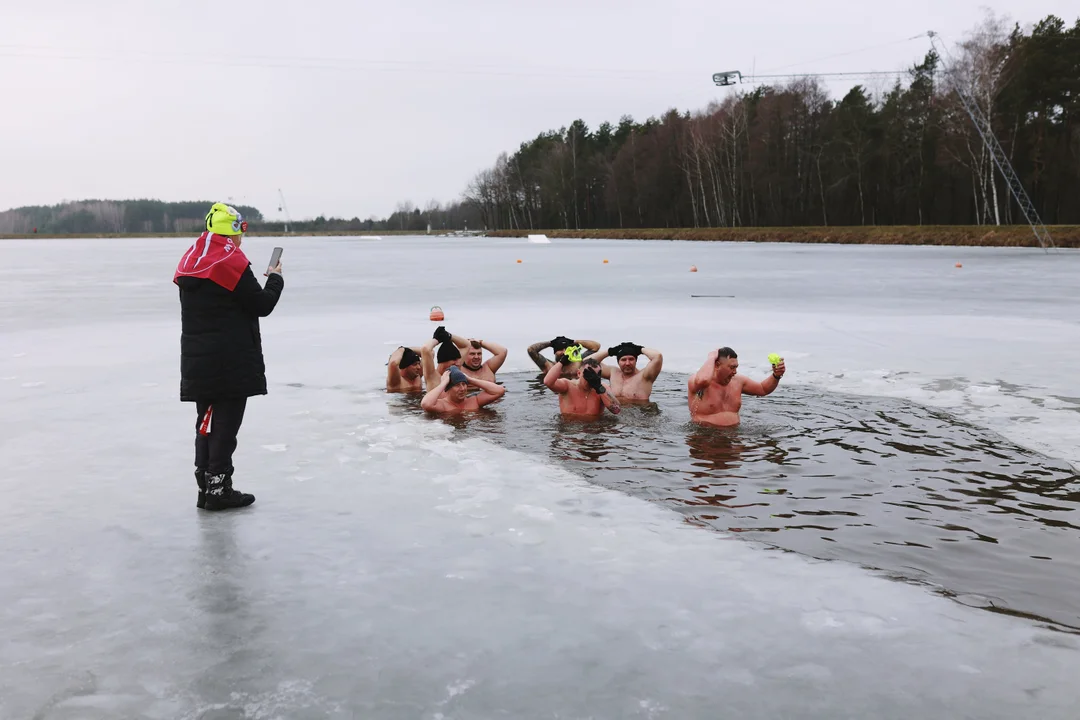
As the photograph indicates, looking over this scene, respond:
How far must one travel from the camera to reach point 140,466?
556 centimetres

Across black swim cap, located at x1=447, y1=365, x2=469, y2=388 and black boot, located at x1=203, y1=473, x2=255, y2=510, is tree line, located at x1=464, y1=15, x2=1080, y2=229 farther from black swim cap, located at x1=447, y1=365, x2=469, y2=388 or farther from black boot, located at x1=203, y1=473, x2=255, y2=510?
black boot, located at x1=203, y1=473, x2=255, y2=510

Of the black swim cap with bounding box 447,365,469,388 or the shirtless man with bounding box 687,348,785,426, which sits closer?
the shirtless man with bounding box 687,348,785,426

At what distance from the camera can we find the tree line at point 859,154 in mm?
43219

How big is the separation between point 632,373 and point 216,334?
4.19 m

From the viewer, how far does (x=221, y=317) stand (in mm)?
4449

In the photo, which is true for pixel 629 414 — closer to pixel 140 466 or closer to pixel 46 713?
pixel 140 466

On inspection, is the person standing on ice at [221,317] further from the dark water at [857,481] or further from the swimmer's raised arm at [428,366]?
the swimmer's raised arm at [428,366]

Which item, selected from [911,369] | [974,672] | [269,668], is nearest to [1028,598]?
[974,672]

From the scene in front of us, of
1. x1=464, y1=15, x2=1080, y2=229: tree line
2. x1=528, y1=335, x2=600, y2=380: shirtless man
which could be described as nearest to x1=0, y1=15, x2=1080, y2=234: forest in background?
x1=464, y1=15, x2=1080, y2=229: tree line

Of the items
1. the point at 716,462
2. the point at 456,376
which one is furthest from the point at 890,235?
the point at 716,462

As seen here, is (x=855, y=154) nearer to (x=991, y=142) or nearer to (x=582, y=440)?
(x=991, y=142)

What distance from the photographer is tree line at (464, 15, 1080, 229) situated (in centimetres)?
4322

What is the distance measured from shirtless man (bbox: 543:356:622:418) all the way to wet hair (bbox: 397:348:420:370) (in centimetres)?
142

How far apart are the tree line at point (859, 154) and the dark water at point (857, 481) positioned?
111 ft
